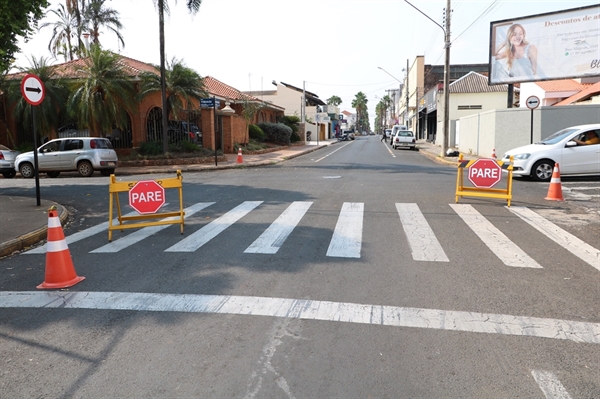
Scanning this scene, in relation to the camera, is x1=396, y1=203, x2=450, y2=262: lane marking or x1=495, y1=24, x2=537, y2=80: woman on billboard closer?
x1=396, y1=203, x2=450, y2=262: lane marking

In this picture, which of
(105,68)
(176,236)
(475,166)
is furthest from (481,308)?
(105,68)

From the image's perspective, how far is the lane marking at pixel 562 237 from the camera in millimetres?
6688

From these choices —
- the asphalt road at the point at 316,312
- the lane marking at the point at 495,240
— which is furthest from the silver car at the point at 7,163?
the lane marking at the point at 495,240

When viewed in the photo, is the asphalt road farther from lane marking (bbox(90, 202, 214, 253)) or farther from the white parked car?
the white parked car

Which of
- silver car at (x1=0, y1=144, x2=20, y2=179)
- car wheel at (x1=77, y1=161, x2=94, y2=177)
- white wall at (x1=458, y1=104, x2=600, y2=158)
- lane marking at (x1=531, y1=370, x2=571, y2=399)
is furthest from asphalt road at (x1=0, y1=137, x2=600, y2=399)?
silver car at (x1=0, y1=144, x2=20, y2=179)

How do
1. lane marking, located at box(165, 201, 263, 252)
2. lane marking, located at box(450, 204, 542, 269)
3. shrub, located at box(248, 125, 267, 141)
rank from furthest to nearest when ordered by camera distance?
1. shrub, located at box(248, 125, 267, 141)
2. lane marking, located at box(165, 201, 263, 252)
3. lane marking, located at box(450, 204, 542, 269)

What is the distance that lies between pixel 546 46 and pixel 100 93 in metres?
22.2

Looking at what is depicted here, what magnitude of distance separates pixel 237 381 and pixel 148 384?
64cm

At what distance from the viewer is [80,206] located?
1189 cm

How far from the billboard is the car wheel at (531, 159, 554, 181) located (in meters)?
11.7

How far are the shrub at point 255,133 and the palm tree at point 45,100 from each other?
15.1 metres

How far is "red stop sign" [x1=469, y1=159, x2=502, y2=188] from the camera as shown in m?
10.6

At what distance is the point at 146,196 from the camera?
831 centimetres

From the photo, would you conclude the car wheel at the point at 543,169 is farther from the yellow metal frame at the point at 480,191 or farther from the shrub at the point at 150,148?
the shrub at the point at 150,148
